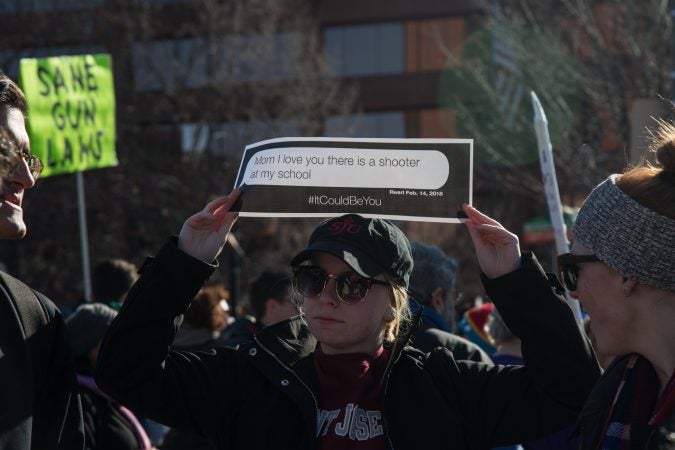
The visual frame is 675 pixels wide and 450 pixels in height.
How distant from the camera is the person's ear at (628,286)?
102 inches

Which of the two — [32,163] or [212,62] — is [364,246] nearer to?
[32,163]

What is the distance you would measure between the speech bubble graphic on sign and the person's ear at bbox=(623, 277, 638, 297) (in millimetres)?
754

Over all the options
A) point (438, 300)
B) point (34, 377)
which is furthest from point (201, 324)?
point (34, 377)

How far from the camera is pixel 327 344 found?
10.5ft

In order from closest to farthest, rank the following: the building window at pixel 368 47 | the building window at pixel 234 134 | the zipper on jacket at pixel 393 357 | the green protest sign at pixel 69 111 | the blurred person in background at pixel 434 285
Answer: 1. the zipper on jacket at pixel 393 357
2. the blurred person in background at pixel 434 285
3. the green protest sign at pixel 69 111
4. the building window at pixel 234 134
5. the building window at pixel 368 47

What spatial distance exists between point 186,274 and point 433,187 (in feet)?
2.64

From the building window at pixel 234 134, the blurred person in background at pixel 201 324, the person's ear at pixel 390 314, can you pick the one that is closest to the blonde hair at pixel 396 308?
the person's ear at pixel 390 314

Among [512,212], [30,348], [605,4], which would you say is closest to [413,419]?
[30,348]

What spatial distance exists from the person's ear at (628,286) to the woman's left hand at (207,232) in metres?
1.21

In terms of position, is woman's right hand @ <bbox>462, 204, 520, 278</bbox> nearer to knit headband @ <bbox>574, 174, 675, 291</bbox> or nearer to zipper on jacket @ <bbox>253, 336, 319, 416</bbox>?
knit headband @ <bbox>574, 174, 675, 291</bbox>

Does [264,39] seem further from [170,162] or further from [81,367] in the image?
[81,367]

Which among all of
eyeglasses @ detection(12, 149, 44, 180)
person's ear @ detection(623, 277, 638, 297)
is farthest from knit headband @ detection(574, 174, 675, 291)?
eyeglasses @ detection(12, 149, 44, 180)

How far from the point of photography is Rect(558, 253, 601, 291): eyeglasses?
108 inches

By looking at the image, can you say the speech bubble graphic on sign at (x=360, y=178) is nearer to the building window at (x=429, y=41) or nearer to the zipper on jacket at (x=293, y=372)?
the zipper on jacket at (x=293, y=372)
